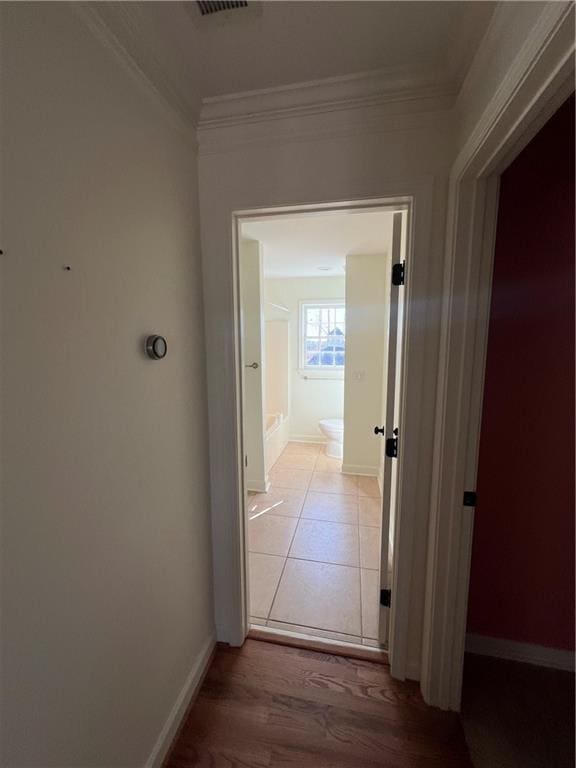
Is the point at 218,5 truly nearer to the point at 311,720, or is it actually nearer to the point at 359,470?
the point at 311,720

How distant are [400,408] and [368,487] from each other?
2.25 meters

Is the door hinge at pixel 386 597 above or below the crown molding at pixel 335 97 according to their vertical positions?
below

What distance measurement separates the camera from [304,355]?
191 inches

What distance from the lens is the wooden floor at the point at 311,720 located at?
1181 mm

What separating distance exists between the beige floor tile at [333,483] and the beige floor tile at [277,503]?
0.79ft

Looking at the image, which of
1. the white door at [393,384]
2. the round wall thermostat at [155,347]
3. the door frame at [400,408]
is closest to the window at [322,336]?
the white door at [393,384]

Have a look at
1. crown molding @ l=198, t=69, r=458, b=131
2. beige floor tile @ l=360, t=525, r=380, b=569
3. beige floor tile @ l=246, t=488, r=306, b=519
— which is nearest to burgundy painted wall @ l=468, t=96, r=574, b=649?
crown molding @ l=198, t=69, r=458, b=131

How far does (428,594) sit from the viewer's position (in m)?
1.35

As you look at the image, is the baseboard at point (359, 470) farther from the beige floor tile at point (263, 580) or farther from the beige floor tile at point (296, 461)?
the beige floor tile at point (263, 580)

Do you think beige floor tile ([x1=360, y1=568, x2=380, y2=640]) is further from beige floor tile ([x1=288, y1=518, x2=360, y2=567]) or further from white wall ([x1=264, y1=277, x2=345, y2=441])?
white wall ([x1=264, y1=277, x2=345, y2=441])

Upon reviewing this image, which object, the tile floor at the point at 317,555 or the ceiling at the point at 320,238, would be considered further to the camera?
the ceiling at the point at 320,238

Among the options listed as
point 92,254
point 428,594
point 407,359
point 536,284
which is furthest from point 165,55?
point 428,594

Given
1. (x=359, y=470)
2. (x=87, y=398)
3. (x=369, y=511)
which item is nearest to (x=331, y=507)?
(x=369, y=511)

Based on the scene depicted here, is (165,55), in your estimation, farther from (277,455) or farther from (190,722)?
(277,455)
